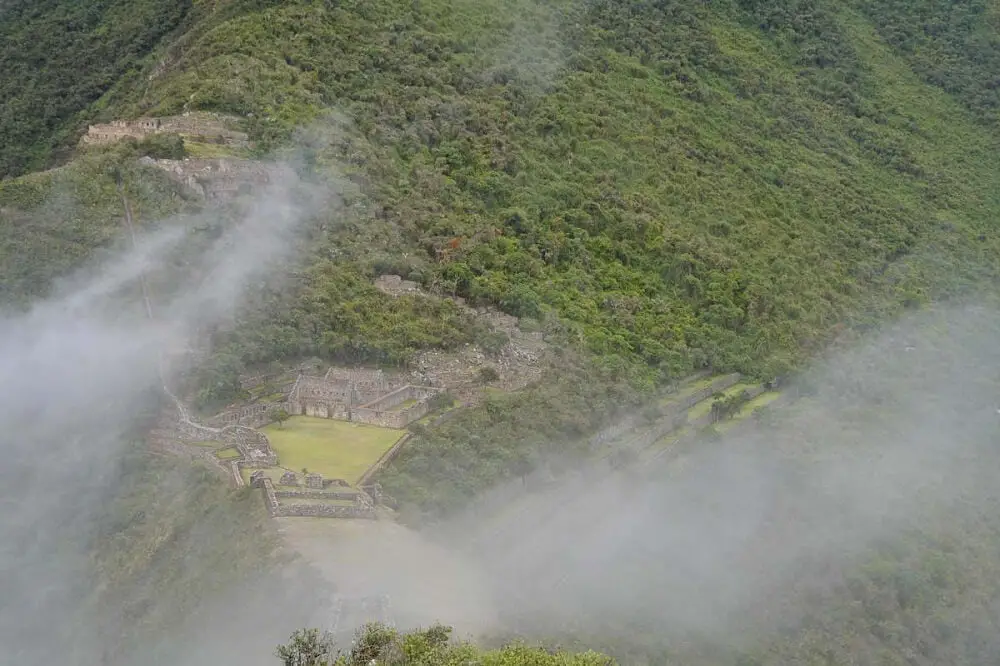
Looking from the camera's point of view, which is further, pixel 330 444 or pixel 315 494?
pixel 330 444

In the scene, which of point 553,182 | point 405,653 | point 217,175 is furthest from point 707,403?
point 405,653

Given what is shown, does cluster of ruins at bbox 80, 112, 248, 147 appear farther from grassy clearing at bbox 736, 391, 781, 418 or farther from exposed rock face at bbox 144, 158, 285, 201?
grassy clearing at bbox 736, 391, 781, 418

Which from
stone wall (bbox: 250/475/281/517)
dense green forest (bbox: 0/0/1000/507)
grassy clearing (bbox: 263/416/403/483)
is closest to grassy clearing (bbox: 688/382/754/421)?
dense green forest (bbox: 0/0/1000/507)

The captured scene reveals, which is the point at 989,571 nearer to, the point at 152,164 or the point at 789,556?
the point at 789,556

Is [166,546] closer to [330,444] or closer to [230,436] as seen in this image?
[230,436]

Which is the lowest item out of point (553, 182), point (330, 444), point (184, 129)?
point (553, 182)

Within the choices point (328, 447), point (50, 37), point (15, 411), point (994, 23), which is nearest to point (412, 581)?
point (328, 447)

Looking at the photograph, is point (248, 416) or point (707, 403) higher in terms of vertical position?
point (248, 416)
